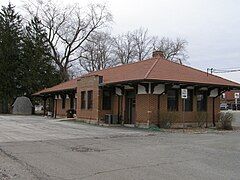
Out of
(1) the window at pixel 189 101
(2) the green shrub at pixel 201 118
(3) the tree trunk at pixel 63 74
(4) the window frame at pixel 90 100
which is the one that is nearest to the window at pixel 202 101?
(2) the green shrub at pixel 201 118

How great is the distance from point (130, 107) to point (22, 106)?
97.9 feet

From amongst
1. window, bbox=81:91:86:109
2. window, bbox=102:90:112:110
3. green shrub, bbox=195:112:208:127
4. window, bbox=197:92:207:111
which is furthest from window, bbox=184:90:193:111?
window, bbox=81:91:86:109

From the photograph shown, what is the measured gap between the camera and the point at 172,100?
26438 mm

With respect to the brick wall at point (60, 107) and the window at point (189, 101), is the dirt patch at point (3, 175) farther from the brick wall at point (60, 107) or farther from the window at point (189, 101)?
the brick wall at point (60, 107)

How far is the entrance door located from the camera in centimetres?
2753

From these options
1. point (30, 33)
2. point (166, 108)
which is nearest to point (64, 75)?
point (30, 33)

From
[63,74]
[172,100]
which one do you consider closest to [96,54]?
[63,74]

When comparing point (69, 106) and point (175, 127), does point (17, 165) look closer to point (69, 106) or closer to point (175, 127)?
point (175, 127)

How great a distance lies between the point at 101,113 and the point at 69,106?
1073 centimetres

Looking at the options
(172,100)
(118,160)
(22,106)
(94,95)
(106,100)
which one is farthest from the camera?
(22,106)

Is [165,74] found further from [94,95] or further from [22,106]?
[22,106]

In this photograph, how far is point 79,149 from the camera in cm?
1384

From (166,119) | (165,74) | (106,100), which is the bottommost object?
(166,119)

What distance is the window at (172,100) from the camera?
86.2 feet
